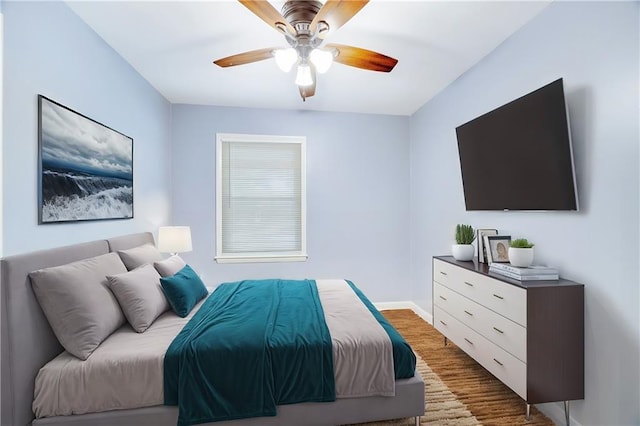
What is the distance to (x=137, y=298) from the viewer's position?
1.91m

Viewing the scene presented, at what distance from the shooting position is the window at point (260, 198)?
3.91 metres

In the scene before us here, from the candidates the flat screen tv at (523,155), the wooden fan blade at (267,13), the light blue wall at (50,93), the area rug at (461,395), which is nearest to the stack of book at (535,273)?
the flat screen tv at (523,155)

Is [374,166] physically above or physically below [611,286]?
above

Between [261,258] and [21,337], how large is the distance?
2.56 metres

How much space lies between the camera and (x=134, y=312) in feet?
6.14

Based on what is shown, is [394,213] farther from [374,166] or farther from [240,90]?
[240,90]

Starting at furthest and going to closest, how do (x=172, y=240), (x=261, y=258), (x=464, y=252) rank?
1. (x=261, y=258)
2. (x=172, y=240)
3. (x=464, y=252)

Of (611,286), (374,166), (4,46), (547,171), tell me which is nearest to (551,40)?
(547,171)

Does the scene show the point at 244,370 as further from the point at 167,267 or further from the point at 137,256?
the point at 137,256

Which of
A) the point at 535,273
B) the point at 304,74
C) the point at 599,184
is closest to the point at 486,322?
the point at 535,273

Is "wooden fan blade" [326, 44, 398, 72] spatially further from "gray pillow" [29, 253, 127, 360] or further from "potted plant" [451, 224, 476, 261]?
"gray pillow" [29, 253, 127, 360]

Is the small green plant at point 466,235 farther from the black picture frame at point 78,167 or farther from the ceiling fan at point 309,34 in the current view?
the black picture frame at point 78,167

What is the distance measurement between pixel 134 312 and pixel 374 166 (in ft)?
10.5

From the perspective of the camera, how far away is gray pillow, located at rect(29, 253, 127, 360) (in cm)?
157
